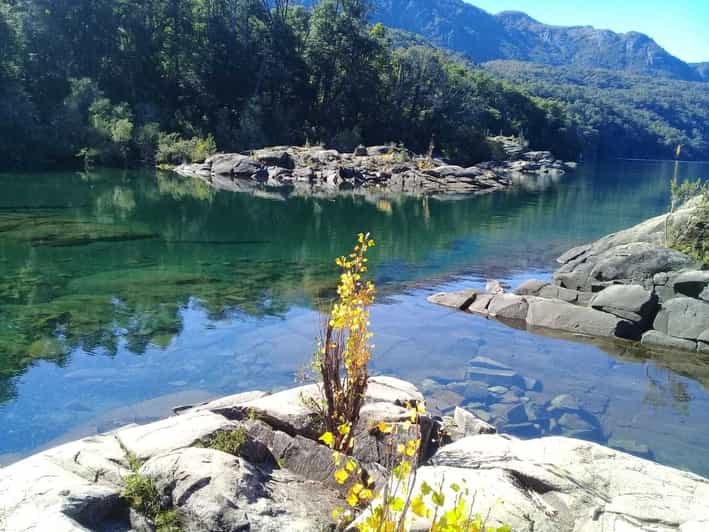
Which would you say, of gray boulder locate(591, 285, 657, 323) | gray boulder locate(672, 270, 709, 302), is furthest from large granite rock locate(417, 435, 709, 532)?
gray boulder locate(672, 270, 709, 302)

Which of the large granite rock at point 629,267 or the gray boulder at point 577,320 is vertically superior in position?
the large granite rock at point 629,267

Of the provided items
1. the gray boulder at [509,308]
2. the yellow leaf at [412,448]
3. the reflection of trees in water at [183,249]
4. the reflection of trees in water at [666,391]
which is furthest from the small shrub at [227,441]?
the gray boulder at [509,308]

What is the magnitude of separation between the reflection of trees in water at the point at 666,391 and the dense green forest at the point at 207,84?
46.4 meters

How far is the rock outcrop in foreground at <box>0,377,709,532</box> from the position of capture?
4406mm

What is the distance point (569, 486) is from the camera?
4914 mm

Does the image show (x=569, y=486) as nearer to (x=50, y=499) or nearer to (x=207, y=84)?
(x=50, y=499)

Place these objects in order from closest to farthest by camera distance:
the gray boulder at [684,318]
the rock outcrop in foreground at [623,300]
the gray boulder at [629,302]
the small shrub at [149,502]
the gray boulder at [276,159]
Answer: the small shrub at [149,502]
the gray boulder at [684,318]
the rock outcrop in foreground at [623,300]
the gray boulder at [629,302]
the gray boulder at [276,159]

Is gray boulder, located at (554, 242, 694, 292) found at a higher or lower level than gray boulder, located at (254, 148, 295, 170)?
lower

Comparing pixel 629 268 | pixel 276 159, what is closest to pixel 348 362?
pixel 629 268

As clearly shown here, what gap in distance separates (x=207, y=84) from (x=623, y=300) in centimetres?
5805

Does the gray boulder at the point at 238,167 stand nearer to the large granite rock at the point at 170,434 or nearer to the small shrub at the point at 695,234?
the small shrub at the point at 695,234

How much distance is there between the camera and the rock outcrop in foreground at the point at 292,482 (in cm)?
441

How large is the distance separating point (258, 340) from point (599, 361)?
Result: 6501 mm

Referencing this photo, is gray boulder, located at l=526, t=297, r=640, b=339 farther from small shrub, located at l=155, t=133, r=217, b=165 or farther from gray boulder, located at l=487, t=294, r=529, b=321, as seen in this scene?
small shrub, located at l=155, t=133, r=217, b=165
